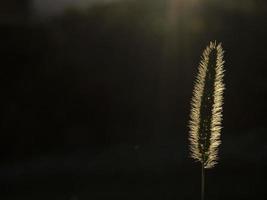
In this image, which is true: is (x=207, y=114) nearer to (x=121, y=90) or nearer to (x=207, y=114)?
(x=207, y=114)

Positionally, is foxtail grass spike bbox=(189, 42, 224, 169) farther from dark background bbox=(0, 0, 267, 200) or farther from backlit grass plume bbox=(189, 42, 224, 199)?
dark background bbox=(0, 0, 267, 200)

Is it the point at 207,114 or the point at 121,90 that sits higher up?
the point at 121,90

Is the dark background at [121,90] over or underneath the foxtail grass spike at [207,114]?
over

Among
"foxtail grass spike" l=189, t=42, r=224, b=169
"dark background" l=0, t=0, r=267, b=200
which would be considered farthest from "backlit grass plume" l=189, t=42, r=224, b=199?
"dark background" l=0, t=0, r=267, b=200

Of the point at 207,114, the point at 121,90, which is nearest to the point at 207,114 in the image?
the point at 207,114

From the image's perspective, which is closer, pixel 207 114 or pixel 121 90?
pixel 207 114

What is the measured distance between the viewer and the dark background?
485 inches

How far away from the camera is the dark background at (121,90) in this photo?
12.3 m

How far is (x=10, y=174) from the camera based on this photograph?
12.2 m

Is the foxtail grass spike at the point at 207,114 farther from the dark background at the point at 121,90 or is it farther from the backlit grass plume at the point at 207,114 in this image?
the dark background at the point at 121,90

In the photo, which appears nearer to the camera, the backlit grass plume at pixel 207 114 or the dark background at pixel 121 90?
the backlit grass plume at pixel 207 114

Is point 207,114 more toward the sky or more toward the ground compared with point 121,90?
more toward the ground

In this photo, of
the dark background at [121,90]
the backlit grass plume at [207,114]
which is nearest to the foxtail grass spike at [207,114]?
the backlit grass plume at [207,114]

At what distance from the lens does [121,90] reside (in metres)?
14.1
